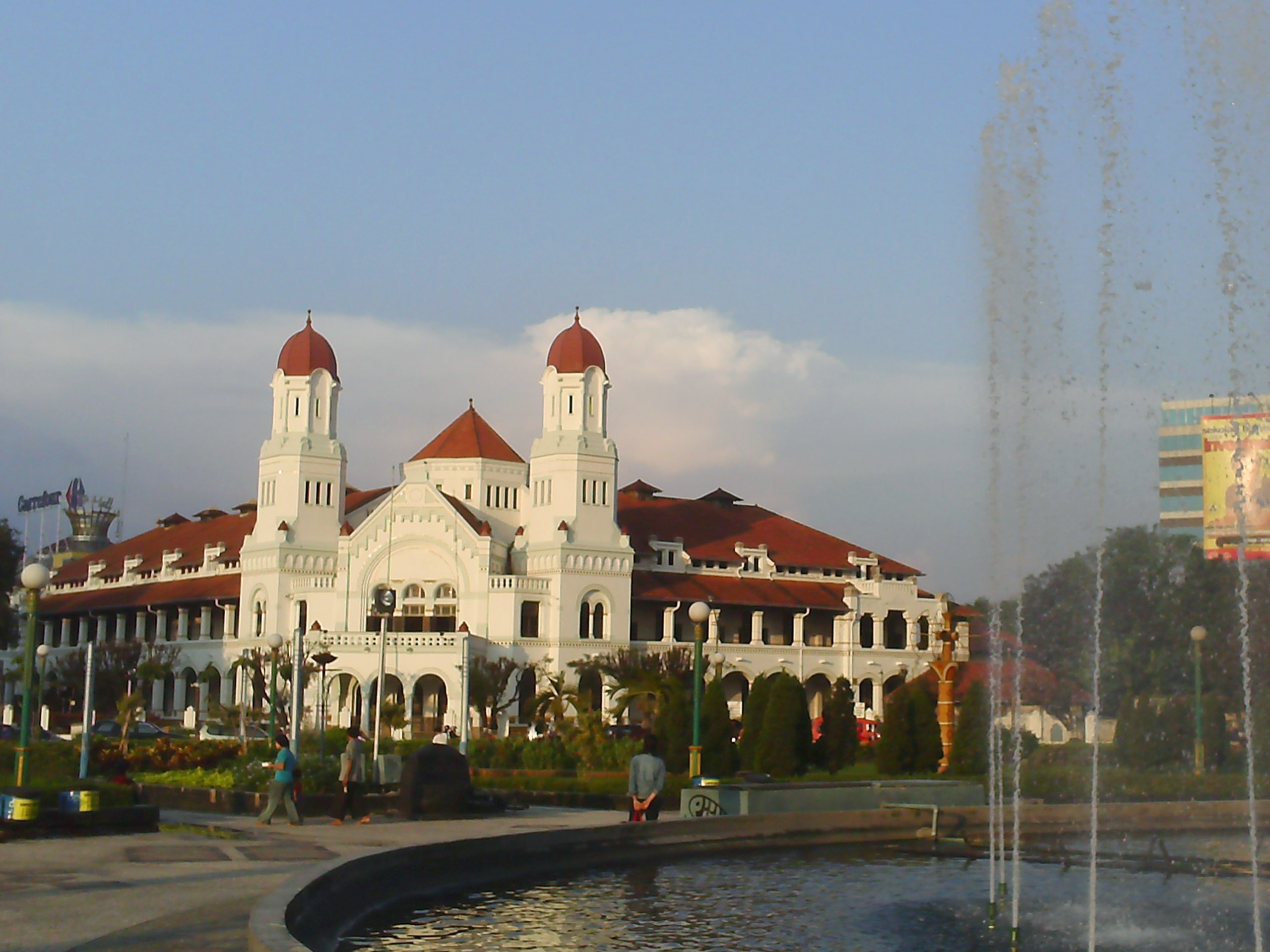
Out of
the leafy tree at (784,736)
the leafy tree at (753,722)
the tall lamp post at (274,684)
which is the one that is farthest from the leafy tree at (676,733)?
the tall lamp post at (274,684)

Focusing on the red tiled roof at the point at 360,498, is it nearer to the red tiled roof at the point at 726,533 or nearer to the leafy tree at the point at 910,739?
the red tiled roof at the point at 726,533

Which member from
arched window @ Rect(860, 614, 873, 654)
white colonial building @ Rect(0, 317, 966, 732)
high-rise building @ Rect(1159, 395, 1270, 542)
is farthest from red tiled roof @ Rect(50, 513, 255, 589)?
high-rise building @ Rect(1159, 395, 1270, 542)

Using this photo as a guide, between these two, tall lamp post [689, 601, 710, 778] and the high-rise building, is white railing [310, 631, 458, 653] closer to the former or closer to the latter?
the high-rise building

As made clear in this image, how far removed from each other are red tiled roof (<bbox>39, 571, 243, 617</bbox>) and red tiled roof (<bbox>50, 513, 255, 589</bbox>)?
122cm

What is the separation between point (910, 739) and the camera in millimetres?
34062

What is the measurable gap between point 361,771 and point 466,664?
120 feet

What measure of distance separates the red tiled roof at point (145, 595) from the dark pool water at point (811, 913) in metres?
64.0

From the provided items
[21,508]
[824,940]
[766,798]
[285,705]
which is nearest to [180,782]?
[766,798]

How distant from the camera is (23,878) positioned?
14.7m

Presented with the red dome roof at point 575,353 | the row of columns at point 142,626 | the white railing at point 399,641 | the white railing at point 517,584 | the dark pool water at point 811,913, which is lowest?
the dark pool water at point 811,913

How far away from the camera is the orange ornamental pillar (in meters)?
31.3

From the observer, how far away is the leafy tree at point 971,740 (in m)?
33.0

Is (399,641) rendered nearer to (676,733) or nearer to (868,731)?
(868,731)

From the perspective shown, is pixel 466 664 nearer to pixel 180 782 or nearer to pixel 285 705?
pixel 285 705
